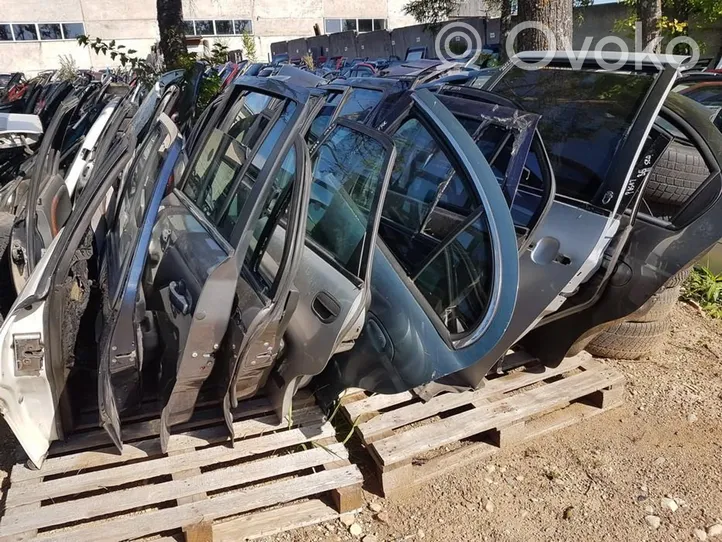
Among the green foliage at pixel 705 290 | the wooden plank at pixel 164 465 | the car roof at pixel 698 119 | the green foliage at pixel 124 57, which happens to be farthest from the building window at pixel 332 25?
the wooden plank at pixel 164 465

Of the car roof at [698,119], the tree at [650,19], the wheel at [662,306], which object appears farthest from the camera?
the tree at [650,19]

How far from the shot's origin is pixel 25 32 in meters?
27.9

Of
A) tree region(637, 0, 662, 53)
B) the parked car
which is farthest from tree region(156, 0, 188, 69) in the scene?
tree region(637, 0, 662, 53)

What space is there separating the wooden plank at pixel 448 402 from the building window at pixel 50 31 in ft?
103

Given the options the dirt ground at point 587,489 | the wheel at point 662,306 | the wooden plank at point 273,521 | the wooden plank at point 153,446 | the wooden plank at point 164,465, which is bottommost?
the dirt ground at point 587,489

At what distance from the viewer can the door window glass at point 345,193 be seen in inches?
102

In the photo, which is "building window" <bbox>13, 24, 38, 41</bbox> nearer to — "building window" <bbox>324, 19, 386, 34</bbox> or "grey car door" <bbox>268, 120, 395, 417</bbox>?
"building window" <bbox>324, 19, 386, 34</bbox>

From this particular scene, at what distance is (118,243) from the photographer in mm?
3285

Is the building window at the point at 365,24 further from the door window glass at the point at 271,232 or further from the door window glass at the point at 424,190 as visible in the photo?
the door window glass at the point at 271,232

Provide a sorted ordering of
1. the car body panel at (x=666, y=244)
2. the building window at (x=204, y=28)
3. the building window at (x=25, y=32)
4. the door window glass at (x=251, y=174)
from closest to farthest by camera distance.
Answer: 1. the door window glass at (x=251, y=174)
2. the car body panel at (x=666, y=244)
3. the building window at (x=25, y=32)
4. the building window at (x=204, y=28)

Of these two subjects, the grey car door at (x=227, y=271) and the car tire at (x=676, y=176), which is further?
the car tire at (x=676, y=176)

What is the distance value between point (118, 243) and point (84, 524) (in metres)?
1.48

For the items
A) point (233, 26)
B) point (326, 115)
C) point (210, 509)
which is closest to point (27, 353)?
point (210, 509)

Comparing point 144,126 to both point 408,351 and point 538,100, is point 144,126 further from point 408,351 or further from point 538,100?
point 408,351
